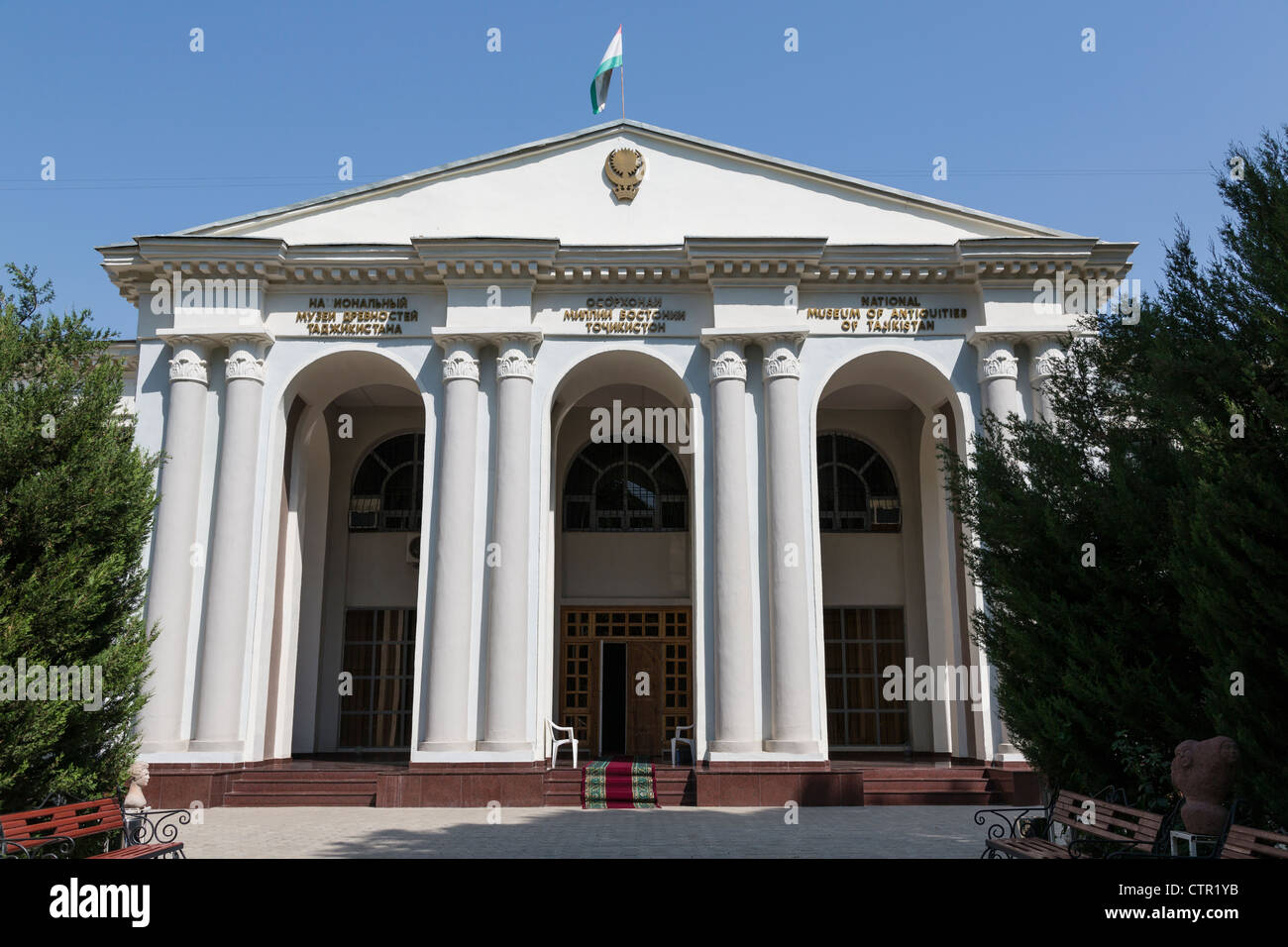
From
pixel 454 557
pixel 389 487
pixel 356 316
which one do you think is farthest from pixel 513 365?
pixel 389 487

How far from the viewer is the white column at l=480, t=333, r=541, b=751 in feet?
47.5

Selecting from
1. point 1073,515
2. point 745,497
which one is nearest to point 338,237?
point 745,497

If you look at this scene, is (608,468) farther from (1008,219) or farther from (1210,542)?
(1210,542)

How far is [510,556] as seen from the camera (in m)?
14.9

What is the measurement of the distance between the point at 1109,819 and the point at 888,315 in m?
10.5

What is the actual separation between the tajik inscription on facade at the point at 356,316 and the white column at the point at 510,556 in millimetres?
1881

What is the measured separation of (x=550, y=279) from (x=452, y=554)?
16.0ft

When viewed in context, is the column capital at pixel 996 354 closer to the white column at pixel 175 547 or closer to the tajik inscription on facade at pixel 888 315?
the tajik inscription on facade at pixel 888 315

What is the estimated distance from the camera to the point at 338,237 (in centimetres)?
1666

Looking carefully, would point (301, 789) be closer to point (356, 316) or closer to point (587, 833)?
point (587, 833)

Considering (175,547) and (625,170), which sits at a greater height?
(625,170)

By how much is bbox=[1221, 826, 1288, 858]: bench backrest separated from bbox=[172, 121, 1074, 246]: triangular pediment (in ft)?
41.2

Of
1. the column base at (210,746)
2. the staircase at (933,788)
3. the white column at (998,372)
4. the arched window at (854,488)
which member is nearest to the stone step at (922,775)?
the staircase at (933,788)

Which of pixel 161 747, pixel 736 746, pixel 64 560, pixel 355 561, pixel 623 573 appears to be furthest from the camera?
pixel 355 561
